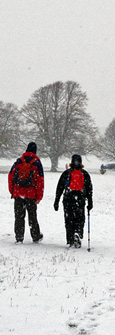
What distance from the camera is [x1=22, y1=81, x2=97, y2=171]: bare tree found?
3856 centimetres

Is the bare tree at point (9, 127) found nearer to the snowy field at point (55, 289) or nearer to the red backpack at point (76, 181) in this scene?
the snowy field at point (55, 289)

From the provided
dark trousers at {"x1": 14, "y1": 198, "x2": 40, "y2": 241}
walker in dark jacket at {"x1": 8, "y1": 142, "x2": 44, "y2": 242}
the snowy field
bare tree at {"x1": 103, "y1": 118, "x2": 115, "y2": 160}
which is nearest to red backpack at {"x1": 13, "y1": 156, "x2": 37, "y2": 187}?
walker in dark jacket at {"x1": 8, "y1": 142, "x2": 44, "y2": 242}

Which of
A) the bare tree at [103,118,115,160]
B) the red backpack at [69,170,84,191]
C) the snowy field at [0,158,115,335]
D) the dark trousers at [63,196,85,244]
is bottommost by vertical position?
the snowy field at [0,158,115,335]

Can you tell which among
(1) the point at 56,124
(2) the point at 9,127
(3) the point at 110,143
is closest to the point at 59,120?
(1) the point at 56,124

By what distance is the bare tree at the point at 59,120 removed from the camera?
38562 mm

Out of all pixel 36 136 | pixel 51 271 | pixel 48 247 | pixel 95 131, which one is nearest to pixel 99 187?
pixel 95 131

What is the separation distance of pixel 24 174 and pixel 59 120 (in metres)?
33.2

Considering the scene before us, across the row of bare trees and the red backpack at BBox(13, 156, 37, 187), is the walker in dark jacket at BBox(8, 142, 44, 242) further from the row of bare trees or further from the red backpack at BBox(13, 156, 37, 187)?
the row of bare trees

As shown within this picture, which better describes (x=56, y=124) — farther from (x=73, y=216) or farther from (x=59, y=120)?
(x=73, y=216)

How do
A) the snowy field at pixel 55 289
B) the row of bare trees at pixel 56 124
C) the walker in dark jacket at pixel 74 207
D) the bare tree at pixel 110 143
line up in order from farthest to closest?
the bare tree at pixel 110 143
the row of bare trees at pixel 56 124
the walker in dark jacket at pixel 74 207
the snowy field at pixel 55 289

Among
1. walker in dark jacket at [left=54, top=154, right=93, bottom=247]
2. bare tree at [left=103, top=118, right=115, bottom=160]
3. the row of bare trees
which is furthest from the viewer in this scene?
bare tree at [left=103, top=118, right=115, bottom=160]

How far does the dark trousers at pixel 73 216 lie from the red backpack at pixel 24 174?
90 centimetres

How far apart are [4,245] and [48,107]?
34.1 meters

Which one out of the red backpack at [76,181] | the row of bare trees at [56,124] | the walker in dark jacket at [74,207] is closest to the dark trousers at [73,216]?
the walker in dark jacket at [74,207]
